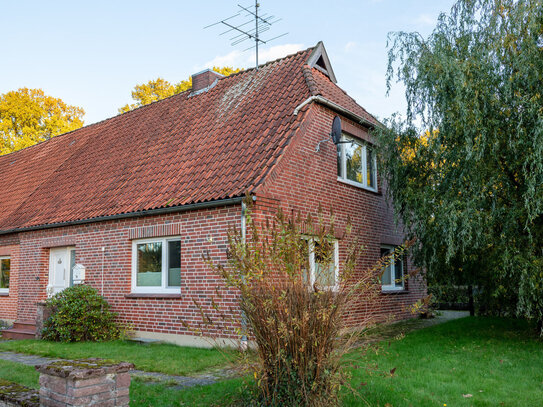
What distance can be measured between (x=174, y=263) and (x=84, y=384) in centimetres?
686

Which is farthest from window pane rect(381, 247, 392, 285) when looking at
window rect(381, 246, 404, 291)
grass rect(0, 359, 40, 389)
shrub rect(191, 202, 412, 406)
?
grass rect(0, 359, 40, 389)

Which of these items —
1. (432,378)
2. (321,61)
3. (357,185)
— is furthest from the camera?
(321,61)

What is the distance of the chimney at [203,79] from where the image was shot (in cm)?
1511

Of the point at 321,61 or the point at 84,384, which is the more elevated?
the point at 321,61

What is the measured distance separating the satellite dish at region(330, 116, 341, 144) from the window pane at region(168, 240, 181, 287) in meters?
4.23

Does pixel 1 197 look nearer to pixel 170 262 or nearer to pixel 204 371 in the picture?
pixel 170 262

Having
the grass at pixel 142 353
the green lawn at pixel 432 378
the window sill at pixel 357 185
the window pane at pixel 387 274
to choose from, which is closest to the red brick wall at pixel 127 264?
the grass at pixel 142 353

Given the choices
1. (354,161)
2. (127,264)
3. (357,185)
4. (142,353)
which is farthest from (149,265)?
(354,161)

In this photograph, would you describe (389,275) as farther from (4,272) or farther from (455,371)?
(4,272)

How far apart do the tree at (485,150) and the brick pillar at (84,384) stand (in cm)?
687

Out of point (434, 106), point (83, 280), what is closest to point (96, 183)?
point (83, 280)

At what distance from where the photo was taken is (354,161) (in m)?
13.1

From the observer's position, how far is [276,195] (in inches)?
393

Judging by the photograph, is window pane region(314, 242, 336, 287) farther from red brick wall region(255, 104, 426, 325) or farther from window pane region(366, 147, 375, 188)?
window pane region(366, 147, 375, 188)
